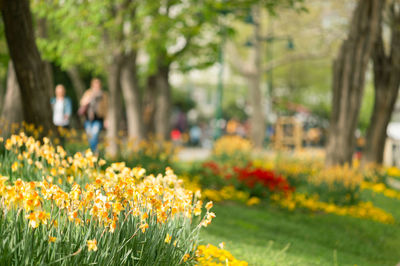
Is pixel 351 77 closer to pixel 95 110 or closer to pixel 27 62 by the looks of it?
pixel 95 110

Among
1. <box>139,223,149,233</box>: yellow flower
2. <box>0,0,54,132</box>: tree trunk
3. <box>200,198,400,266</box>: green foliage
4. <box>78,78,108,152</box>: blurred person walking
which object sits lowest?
<box>200,198,400,266</box>: green foliage

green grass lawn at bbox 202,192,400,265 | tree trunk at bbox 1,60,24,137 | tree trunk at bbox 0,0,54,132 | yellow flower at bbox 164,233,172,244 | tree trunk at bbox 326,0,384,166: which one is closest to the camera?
yellow flower at bbox 164,233,172,244

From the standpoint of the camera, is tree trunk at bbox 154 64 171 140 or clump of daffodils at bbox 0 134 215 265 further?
tree trunk at bbox 154 64 171 140

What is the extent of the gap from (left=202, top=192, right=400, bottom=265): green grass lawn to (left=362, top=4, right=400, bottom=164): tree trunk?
6.58 metres

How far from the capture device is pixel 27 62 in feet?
25.3

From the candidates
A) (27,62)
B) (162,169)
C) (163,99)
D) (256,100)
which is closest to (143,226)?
(162,169)

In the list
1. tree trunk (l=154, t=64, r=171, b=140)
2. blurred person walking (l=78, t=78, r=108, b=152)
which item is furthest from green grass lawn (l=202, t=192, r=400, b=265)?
tree trunk (l=154, t=64, r=171, b=140)

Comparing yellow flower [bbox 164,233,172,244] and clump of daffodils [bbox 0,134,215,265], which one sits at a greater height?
clump of daffodils [bbox 0,134,215,265]

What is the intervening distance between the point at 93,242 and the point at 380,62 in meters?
14.9

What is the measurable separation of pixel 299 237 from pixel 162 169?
7.55 ft

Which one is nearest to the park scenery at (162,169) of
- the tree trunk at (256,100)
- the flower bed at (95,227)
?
the flower bed at (95,227)

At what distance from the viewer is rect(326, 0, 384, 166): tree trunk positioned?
12164mm

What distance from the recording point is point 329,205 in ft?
33.5

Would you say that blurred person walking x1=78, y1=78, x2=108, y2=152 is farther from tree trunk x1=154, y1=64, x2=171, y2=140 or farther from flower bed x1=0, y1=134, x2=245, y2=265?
flower bed x1=0, y1=134, x2=245, y2=265
